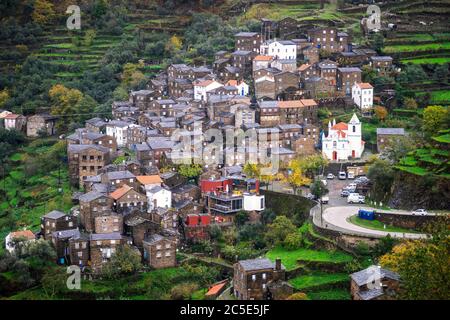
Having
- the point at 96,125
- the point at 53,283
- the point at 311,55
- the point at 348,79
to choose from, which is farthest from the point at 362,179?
the point at 96,125

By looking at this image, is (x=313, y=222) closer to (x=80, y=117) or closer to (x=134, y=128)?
(x=134, y=128)

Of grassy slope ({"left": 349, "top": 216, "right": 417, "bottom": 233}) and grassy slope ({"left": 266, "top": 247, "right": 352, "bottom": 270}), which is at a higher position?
grassy slope ({"left": 349, "top": 216, "right": 417, "bottom": 233})

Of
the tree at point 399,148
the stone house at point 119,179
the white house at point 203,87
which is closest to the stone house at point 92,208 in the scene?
the stone house at point 119,179

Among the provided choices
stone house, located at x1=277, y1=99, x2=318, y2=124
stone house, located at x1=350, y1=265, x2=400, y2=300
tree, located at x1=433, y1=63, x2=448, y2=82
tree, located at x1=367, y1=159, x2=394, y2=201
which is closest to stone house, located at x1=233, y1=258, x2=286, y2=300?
stone house, located at x1=350, y1=265, x2=400, y2=300

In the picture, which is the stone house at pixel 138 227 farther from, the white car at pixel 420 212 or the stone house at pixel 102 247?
the white car at pixel 420 212

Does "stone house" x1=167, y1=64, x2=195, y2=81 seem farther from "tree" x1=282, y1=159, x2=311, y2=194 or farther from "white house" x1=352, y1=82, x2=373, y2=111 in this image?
"tree" x1=282, y1=159, x2=311, y2=194

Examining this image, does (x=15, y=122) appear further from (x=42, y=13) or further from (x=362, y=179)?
(x=362, y=179)
